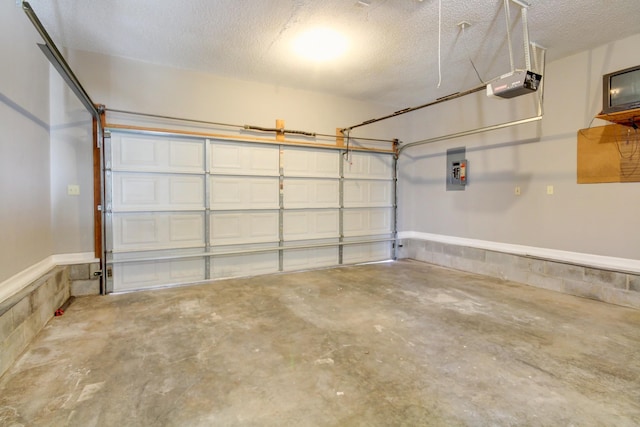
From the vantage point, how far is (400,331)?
2912mm

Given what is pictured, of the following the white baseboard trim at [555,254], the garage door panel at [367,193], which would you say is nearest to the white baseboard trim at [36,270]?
the garage door panel at [367,193]

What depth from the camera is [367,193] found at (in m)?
6.16

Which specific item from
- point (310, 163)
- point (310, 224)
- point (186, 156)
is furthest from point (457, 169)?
point (186, 156)

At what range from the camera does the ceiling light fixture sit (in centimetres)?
357

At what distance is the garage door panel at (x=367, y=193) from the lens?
597 cm

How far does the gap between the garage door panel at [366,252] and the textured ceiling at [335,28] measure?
10.4ft

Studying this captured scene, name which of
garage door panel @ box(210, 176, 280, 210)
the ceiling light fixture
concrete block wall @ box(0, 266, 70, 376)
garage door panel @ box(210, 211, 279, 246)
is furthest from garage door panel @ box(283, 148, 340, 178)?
concrete block wall @ box(0, 266, 70, 376)

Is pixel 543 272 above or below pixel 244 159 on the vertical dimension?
below

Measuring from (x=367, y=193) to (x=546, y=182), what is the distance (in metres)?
2.93

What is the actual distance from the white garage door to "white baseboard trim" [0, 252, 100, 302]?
0.32m

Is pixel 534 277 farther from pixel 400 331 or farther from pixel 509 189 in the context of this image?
→ pixel 400 331

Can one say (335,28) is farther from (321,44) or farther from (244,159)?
(244,159)

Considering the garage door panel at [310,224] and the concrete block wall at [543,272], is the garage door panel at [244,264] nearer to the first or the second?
the garage door panel at [310,224]

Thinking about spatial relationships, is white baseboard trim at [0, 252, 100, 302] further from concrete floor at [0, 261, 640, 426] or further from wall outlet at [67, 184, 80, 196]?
wall outlet at [67, 184, 80, 196]
